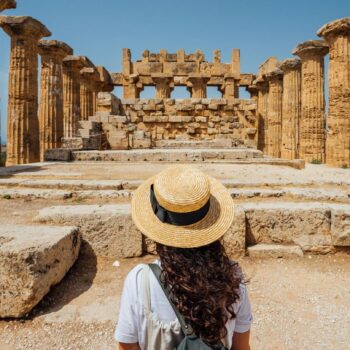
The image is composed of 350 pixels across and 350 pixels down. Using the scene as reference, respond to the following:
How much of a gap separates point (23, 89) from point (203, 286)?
1318cm

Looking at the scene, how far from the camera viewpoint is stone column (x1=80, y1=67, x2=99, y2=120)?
65.6 ft

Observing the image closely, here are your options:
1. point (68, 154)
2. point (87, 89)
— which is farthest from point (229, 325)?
point (87, 89)

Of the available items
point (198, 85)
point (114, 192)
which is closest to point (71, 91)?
point (198, 85)

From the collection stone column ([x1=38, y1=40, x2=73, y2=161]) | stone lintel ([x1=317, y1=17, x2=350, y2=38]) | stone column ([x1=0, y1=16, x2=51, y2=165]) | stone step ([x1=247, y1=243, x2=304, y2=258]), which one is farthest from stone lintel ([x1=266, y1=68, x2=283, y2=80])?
stone step ([x1=247, y1=243, x2=304, y2=258])

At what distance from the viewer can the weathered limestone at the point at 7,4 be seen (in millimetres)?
7178

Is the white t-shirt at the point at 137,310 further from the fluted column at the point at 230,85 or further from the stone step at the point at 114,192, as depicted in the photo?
the fluted column at the point at 230,85

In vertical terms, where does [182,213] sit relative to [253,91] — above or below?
below

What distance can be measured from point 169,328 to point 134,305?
0.16m

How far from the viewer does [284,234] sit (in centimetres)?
327

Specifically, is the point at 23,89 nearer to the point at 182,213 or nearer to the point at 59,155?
the point at 59,155

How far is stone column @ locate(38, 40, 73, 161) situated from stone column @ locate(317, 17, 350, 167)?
11551 millimetres

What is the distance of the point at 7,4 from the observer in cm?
729

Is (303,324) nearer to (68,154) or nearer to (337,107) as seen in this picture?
(68,154)

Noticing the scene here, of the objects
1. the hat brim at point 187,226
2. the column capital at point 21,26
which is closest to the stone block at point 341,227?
the hat brim at point 187,226
